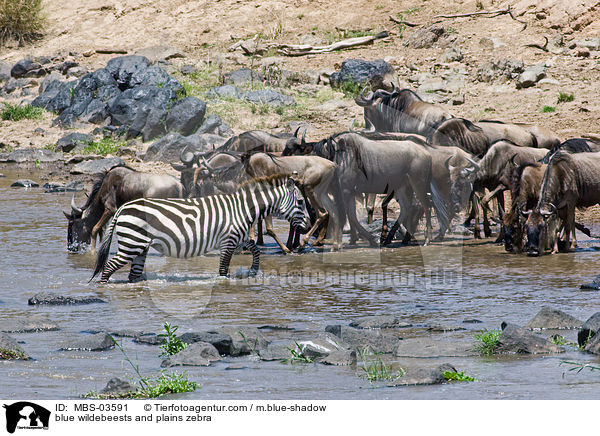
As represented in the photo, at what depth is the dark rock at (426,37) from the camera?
25406mm

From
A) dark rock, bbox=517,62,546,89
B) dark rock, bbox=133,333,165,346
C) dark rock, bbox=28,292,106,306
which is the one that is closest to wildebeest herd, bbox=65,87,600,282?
dark rock, bbox=28,292,106,306

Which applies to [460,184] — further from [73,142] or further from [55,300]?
[73,142]

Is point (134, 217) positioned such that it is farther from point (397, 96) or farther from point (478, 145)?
point (397, 96)

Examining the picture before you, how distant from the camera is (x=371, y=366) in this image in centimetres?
621

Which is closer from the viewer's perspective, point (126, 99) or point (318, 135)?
point (318, 135)

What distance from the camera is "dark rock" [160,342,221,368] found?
21.0ft

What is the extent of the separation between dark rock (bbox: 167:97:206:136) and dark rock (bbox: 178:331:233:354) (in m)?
14.5

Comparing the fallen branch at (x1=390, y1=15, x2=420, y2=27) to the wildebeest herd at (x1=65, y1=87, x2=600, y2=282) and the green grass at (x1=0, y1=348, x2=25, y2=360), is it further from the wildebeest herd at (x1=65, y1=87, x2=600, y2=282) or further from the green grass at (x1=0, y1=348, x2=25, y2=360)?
the green grass at (x1=0, y1=348, x2=25, y2=360)
